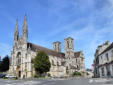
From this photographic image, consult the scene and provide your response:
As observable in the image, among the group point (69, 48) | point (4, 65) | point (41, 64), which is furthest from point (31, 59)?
point (69, 48)

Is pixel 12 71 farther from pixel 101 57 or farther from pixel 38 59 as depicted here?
pixel 101 57

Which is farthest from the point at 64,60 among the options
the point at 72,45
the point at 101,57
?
the point at 101,57

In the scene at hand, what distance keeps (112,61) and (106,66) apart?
3498 mm

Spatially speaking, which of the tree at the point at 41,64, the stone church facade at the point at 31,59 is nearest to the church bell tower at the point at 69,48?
the stone church facade at the point at 31,59

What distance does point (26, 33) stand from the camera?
5862cm

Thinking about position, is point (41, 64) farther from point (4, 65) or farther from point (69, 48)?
point (69, 48)

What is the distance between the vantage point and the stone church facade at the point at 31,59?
55.2m

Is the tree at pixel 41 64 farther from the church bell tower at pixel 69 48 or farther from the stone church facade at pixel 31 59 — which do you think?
the church bell tower at pixel 69 48

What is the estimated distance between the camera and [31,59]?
55625mm

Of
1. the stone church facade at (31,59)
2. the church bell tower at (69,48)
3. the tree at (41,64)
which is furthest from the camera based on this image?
the church bell tower at (69,48)

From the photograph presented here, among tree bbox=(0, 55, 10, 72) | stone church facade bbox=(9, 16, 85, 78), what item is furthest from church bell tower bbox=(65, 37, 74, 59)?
tree bbox=(0, 55, 10, 72)

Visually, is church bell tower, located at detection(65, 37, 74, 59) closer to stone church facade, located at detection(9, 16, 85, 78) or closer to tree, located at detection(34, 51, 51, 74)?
stone church facade, located at detection(9, 16, 85, 78)

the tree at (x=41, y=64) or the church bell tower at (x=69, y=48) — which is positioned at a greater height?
the church bell tower at (x=69, y=48)

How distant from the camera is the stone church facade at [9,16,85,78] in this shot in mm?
55156
